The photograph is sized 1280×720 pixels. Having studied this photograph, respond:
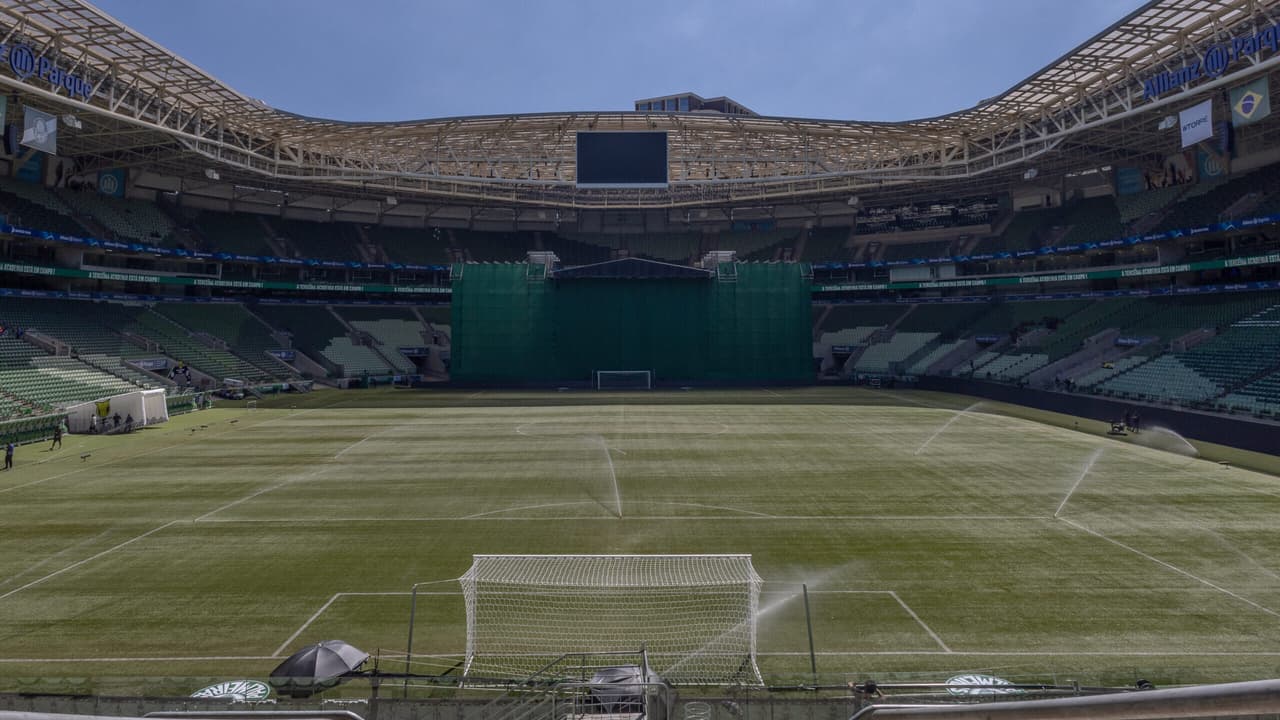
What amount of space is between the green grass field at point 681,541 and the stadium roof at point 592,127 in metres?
18.9

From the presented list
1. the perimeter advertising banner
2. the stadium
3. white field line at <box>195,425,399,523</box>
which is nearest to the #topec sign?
the stadium

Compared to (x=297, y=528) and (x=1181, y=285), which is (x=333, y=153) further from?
Result: (x=1181, y=285)

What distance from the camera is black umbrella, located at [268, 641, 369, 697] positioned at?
29.1ft

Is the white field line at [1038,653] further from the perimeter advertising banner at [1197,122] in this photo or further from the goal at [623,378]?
the goal at [623,378]

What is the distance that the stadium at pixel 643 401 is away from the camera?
11086mm

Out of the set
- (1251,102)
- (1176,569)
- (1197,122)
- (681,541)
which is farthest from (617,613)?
(1197,122)

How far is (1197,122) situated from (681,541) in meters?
36.8

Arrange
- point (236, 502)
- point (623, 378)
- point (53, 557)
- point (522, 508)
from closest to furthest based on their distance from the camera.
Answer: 1. point (53, 557)
2. point (522, 508)
3. point (236, 502)
4. point (623, 378)

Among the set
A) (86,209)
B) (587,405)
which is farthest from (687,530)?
(86,209)

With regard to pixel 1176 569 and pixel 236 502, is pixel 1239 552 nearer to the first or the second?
pixel 1176 569

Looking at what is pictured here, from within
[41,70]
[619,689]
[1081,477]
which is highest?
[41,70]

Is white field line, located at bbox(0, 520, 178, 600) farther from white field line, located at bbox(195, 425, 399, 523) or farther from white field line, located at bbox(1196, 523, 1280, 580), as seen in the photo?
white field line, located at bbox(1196, 523, 1280, 580)

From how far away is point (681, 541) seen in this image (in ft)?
54.1

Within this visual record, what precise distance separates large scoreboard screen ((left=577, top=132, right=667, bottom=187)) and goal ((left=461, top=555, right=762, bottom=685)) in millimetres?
42500
